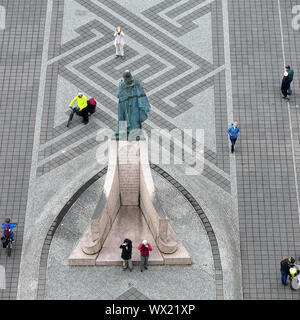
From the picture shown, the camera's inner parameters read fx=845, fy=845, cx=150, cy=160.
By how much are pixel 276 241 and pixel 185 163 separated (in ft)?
16.6

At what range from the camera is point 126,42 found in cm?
3884

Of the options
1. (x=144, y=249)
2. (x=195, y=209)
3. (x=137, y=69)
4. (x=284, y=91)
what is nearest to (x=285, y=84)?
(x=284, y=91)

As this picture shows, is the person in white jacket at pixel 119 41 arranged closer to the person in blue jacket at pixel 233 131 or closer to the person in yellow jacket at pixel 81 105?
the person in yellow jacket at pixel 81 105

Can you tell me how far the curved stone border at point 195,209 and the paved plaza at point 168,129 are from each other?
5 cm

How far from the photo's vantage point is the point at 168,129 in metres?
35.9

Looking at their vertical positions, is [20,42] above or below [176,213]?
above

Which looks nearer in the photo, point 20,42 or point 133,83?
point 133,83

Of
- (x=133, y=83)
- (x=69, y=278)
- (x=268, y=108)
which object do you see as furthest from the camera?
(x=268, y=108)

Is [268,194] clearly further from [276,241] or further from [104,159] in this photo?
A: [104,159]

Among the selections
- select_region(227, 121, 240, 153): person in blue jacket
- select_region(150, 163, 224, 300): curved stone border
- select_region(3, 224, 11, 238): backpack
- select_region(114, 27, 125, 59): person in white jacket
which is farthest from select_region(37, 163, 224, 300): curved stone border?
select_region(114, 27, 125, 59): person in white jacket

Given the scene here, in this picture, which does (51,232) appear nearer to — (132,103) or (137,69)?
(132,103)

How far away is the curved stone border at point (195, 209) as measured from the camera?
103 ft

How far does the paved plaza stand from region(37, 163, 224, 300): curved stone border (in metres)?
0.05

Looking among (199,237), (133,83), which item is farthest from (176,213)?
(133,83)
